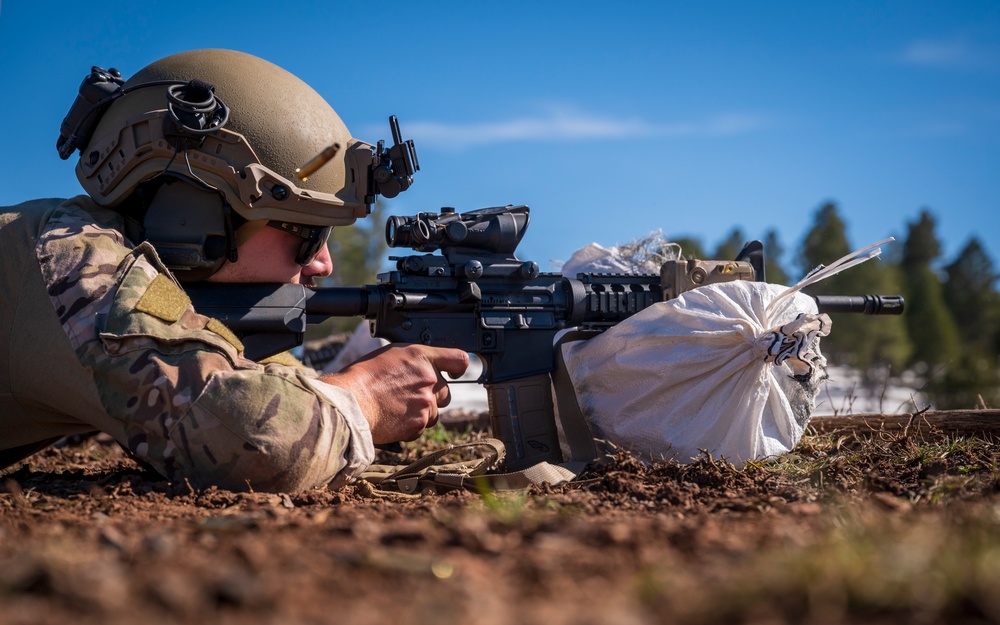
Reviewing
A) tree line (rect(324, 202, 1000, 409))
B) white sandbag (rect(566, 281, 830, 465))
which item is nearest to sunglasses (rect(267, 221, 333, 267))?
white sandbag (rect(566, 281, 830, 465))

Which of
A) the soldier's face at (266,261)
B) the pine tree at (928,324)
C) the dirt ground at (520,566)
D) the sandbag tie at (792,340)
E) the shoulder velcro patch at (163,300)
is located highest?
the soldier's face at (266,261)

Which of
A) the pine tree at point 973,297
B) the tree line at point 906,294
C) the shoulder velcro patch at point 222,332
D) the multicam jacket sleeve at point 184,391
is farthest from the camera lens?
the pine tree at point 973,297

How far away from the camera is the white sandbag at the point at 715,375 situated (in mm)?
3926

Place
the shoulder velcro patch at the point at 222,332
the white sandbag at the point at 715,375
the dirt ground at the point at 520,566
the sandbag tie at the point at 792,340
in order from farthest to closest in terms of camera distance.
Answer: the white sandbag at the point at 715,375 < the sandbag tie at the point at 792,340 < the shoulder velcro patch at the point at 222,332 < the dirt ground at the point at 520,566

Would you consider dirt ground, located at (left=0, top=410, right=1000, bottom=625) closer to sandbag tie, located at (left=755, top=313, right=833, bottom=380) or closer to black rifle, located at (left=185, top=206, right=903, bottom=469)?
sandbag tie, located at (left=755, top=313, right=833, bottom=380)

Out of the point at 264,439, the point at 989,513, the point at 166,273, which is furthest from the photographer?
the point at 166,273

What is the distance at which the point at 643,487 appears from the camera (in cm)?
310

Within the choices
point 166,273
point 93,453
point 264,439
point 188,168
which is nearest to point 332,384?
point 264,439

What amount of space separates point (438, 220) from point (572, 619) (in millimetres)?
3244

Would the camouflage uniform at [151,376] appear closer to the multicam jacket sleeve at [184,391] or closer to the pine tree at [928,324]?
the multicam jacket sleeve at [184,391]

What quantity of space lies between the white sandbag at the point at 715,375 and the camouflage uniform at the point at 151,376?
4.65ft

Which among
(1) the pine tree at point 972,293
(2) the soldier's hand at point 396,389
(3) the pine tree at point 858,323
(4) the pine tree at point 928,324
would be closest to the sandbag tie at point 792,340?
(2) the soldier's hand at point 396,389

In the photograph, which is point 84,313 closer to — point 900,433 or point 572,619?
point 572,619

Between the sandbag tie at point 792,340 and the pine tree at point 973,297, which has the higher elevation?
the sandbag tie at point 792,340
